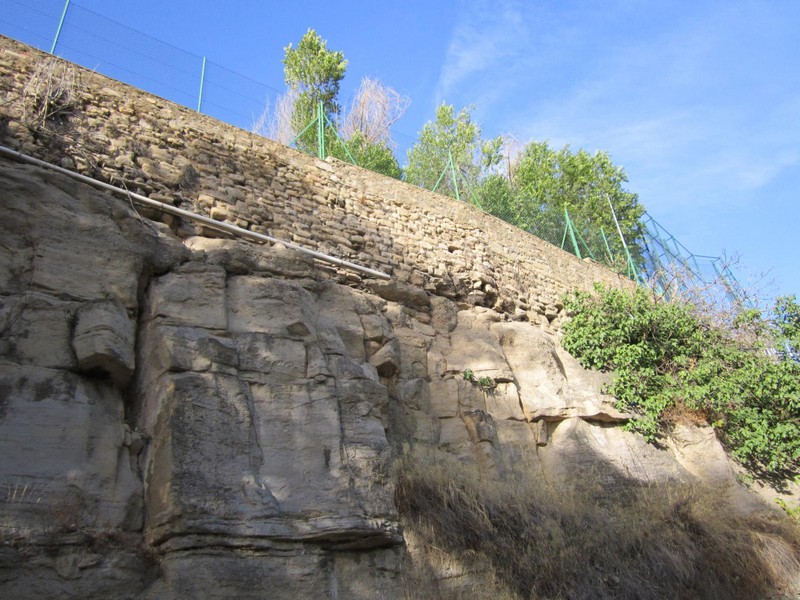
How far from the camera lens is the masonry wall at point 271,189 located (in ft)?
24.1

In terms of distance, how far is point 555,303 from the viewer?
11391 mm

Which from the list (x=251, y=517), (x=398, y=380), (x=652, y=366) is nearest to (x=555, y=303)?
(x=652, y=366)

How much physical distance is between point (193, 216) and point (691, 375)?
6.81 meters

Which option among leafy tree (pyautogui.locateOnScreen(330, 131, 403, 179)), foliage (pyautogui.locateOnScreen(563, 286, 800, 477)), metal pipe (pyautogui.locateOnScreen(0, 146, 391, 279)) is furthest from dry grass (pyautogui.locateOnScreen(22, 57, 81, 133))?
leafy tree (pyautogui.locateOnScreen(330, 131, 403, 179))

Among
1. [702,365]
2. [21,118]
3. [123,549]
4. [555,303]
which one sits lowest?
[123,549]

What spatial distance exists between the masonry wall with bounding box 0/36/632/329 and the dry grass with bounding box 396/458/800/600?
120 inches

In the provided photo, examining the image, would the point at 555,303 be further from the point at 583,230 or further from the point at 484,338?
the point at 583,230

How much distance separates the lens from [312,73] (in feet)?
60.8

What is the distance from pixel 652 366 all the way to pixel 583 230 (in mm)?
6928

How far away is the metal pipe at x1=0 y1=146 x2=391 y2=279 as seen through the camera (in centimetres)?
666

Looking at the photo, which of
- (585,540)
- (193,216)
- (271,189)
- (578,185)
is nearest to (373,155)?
(578,185)

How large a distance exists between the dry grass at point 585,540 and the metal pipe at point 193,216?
2.64m

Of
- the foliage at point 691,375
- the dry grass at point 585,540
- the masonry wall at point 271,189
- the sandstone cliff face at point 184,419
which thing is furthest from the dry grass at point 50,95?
the foliage at point 691,375

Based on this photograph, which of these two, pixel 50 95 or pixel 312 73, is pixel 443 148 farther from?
pixel 50 95
